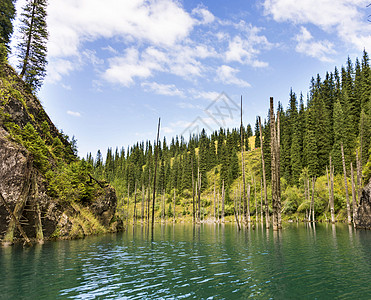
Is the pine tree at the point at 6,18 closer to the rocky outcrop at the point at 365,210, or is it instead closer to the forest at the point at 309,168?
the forest at the point at 309,168

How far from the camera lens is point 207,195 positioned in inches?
4144

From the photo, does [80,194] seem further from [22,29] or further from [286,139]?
[286,139]

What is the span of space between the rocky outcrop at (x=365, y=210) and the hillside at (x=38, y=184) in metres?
39.5

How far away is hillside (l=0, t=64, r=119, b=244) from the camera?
23.5 metres

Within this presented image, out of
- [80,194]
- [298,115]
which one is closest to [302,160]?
[298,115]

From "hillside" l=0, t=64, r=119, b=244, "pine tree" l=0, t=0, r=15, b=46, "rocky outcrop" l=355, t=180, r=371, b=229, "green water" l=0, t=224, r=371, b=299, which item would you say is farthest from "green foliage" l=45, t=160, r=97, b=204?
"rocky outcrop" l=355, t=180, r=371, b=229

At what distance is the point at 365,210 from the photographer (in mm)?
35906

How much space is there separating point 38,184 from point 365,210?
144 ft

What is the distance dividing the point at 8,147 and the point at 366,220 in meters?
46.6

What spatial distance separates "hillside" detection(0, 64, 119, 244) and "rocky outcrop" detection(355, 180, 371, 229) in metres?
39.5

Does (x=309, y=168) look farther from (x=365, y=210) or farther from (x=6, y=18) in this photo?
(x=6, y=18)

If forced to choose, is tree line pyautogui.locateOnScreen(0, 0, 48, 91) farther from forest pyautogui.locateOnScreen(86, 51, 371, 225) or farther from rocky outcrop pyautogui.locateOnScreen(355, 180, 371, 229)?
rocky outcrop pyautogui.locateOnScreen(355, 180, 371, 229)

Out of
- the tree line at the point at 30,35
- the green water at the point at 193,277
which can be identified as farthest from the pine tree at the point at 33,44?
the green water at the point at 193,277

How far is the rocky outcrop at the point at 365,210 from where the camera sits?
34.8m
